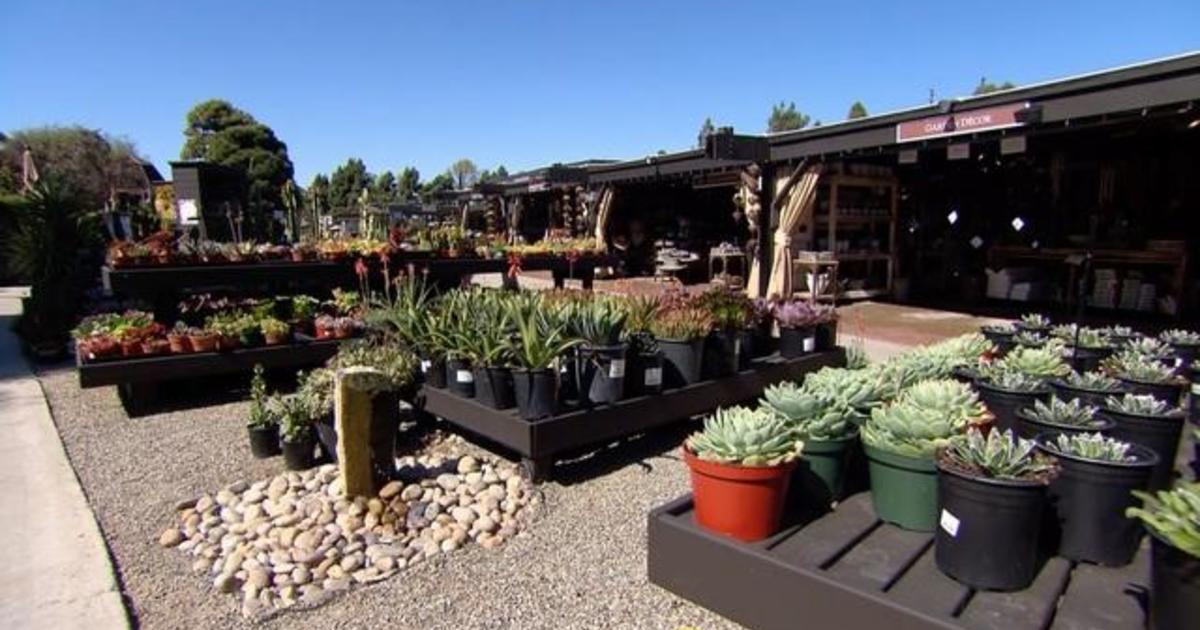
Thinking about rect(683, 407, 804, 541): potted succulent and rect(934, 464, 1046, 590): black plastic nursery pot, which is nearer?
rect(934, 464, 1046, 590): black plastic nursery pot

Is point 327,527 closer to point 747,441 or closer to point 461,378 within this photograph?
point 461,378

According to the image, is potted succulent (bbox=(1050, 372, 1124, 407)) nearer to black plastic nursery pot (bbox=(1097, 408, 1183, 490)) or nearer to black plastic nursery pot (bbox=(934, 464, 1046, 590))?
black plastic nursery pot (bbox=(1097, 408, 1183, 490))

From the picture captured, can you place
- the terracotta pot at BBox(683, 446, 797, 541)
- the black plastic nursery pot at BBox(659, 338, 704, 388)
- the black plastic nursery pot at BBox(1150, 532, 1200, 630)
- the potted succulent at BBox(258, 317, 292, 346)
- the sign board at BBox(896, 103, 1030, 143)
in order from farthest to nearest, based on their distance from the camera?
1. the sign board at BBox(896, 103, 1030, 143)
2. the potted succulent at BBox(258, 317, 292, 346)
3. the black plastic nursery pot at BBox(659, 338, 704, 388)
4. the terracotta pot at BBox(683, 446, 797, 541)
5. the black plastic nursery pot at BBox(1150, 532, 1200, 630)

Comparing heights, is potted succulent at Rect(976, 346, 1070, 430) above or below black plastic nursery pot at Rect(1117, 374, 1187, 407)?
above

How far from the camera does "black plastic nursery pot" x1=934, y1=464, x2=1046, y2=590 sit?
168 cm

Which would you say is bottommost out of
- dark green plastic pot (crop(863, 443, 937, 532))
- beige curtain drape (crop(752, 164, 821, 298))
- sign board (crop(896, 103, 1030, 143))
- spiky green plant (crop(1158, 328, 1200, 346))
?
dark green plastic pot (crop(863, 443, 937, 532))

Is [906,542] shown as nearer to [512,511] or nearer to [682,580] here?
[682,580]

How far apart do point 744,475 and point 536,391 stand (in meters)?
1.69

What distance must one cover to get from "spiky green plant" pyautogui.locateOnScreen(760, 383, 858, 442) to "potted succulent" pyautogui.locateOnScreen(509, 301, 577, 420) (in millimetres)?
1368

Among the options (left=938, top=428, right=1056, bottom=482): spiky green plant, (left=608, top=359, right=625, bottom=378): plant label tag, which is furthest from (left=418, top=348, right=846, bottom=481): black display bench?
(left=938, top=428, right=1056, bottom=482): spiky green plant

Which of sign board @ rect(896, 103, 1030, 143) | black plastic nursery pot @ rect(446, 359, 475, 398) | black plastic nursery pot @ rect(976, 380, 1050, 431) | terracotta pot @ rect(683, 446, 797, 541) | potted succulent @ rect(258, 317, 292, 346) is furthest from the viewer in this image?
sign board @ rect(896, 103, 1030, 143)

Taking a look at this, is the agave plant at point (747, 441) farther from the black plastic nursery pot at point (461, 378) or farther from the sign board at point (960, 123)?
the sign board at point (960, 123)

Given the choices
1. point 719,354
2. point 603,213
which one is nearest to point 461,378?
point 719,354

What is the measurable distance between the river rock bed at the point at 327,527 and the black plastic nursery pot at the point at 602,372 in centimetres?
62
